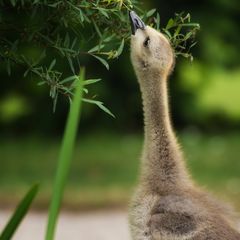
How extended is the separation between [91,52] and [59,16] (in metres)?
0.24

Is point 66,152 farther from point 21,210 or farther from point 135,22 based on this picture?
point 135,22

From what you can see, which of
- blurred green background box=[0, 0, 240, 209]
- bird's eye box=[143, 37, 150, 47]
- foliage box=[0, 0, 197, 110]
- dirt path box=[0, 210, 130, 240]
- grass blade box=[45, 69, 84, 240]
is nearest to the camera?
grass blade box=[45, 69, 84, 240]

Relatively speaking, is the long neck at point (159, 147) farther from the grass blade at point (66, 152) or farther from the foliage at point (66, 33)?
the grass blade at point (66, 152)

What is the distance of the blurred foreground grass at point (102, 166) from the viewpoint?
9.28 m

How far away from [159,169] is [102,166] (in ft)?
22.0

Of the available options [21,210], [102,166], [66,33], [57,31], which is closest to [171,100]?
[102,166]

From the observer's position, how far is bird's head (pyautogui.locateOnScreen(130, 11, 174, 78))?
4227mm

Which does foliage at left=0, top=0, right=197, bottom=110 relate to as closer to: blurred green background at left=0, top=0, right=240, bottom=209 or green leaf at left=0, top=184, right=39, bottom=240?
green leaf at left=0, top=184, right=39, bottom=240

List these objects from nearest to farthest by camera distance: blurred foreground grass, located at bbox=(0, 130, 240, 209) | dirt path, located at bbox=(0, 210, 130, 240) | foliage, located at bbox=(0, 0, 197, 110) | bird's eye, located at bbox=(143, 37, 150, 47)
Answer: foliage, located at bbox=(0, 0, 197, 110) → bird's eye, located at bbox=(143, 37, 150, 47) → dirt path, located at bbox=(0, 210, 130, 240) → blurred foreground grass, located at bbox=(0, 130, 240, 209)

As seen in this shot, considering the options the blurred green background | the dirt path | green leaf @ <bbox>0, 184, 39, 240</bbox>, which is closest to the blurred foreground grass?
the blurred green background

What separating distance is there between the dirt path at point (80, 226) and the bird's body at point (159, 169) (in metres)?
3.64

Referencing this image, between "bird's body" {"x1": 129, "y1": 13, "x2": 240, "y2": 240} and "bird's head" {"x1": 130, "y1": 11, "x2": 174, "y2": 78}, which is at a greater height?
"bird's head" {"x1": 130, "y1": 11, "x2": 174, "y2": 78}

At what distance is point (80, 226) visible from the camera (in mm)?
8305

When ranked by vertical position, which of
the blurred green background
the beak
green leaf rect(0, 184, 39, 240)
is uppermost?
the blurred green background
